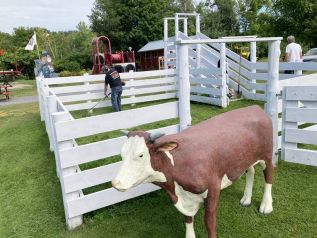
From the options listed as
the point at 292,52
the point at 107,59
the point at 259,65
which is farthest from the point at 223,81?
the point at 107,59

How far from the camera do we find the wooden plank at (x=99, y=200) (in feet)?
12.2

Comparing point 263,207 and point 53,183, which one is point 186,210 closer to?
point 263,207

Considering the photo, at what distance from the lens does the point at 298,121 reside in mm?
4840

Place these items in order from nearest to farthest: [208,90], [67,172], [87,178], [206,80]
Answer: [67,172], [87,178], [208,90], [206,80]

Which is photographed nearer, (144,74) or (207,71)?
(207,71)

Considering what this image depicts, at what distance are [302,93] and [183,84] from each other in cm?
197

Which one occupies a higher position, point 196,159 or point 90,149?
point 196,159

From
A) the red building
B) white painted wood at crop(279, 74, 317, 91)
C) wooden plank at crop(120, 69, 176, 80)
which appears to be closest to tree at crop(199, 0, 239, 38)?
the red building

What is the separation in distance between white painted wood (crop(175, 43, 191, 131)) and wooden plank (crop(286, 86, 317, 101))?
1.76m

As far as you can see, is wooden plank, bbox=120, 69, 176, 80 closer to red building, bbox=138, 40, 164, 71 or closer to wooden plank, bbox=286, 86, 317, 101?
wooden plank, bbox=286, 86, 317, 101

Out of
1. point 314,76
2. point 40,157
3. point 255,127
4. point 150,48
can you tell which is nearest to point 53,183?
point 40,157

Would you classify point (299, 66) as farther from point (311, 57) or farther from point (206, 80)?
point (311, 57)

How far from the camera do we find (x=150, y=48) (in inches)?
1282

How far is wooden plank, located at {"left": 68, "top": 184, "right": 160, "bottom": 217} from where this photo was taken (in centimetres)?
371
